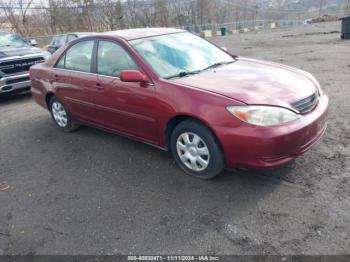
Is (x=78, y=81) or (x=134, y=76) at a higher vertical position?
(x=134, y=76)

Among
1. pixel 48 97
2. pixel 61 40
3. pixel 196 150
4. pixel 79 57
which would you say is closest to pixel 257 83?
pixel 196 150

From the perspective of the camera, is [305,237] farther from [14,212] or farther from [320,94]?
[14,212]

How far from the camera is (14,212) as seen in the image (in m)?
3.30

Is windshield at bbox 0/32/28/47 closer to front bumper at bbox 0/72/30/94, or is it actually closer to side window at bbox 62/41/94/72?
front bumper at bbox 0/72/30/94

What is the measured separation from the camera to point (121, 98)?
3.91m

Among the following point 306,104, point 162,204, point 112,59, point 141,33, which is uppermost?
point 141,33

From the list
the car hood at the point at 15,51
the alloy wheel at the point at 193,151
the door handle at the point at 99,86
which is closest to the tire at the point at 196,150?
the alloy wheel at the point at 193,151

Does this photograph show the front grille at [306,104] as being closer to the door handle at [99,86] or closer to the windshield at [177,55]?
the windshield at [177,55]

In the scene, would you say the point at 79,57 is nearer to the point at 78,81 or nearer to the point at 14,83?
the point at 78,81

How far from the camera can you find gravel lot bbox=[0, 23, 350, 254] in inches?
103

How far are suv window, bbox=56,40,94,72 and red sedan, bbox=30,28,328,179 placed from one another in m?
0.02

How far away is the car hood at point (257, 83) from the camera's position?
3.07m

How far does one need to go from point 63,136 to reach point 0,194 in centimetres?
170

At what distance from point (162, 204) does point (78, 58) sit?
2.71 meters
